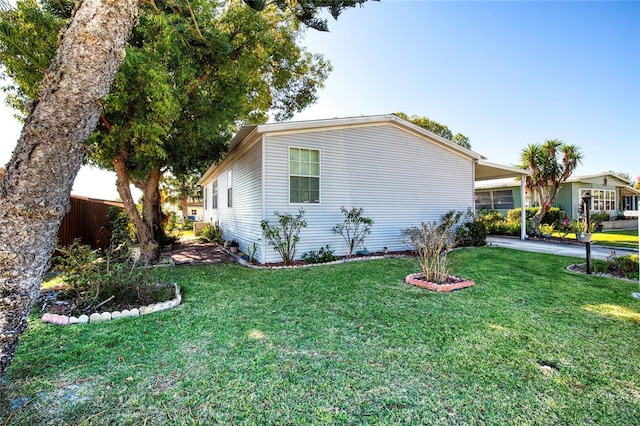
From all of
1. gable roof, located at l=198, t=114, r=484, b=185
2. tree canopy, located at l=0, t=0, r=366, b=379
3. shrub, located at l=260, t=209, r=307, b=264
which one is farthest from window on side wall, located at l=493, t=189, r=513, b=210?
tree canopy, located at l=0, t=0, r=366, b=379

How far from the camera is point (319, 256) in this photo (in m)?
8.27

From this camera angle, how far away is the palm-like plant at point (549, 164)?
1323cm

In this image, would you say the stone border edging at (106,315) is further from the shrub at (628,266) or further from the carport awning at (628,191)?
the carport awning at (628,191)

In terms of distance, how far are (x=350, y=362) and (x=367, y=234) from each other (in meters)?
6.50

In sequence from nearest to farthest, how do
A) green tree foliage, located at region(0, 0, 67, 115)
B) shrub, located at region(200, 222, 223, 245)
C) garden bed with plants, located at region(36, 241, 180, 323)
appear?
garden bed with plants, located at region(36, 241, 180, 323), green tree foliage, located at region(0, 0, 67, 115), shrub, located at region(200, 222, 223, 245)

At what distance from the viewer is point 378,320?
3.87 metres

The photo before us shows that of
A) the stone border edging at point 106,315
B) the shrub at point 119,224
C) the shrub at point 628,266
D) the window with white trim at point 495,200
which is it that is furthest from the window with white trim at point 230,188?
the window with white trim at point 495,200

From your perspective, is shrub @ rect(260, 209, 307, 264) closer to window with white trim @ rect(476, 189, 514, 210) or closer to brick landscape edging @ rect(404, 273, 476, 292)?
brick landscape edging @ rect(404, 273, 476, 292)

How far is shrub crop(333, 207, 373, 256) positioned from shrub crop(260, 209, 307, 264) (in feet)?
4.24

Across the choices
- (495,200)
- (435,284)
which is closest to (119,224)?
(435,284)

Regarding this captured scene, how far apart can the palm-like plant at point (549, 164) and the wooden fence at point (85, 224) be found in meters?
17.2

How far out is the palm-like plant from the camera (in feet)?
43.4

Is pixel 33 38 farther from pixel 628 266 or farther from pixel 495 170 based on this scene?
pixel 495 170

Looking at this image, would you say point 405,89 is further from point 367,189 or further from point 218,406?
point 218,406
